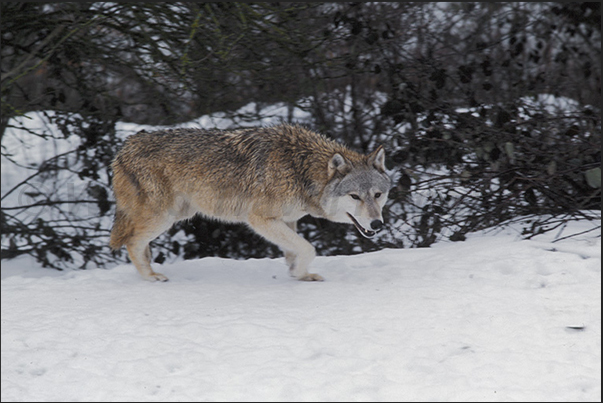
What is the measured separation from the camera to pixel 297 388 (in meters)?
3.81

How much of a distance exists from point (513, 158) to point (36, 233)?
6.05 metres

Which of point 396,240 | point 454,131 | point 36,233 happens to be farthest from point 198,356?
point 36,233

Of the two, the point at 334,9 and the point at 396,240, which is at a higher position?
the point at 334,9

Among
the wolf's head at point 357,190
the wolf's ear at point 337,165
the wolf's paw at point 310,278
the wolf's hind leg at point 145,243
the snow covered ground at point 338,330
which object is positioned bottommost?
the snow covered ground at point 338,330

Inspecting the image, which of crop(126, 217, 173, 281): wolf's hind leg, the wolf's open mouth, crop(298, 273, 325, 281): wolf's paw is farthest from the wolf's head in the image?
crop(126, 217, 173, 281): wolf's hind leg

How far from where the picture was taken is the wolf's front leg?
18.9 ft

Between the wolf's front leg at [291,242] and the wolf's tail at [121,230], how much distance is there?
1283 millimetres

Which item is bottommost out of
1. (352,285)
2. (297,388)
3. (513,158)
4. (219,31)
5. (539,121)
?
(297,388)

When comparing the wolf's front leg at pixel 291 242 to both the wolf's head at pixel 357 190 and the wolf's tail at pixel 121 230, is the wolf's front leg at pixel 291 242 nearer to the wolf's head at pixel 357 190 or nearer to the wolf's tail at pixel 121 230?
the wolf's head at pixel 357 190

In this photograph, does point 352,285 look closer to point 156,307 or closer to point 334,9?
point 156,307

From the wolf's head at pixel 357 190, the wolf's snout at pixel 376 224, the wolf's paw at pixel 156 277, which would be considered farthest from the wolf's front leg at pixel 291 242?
the wolf's paw at pixel 156 277

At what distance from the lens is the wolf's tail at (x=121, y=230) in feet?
20.4

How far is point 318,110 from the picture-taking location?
862 centimetres

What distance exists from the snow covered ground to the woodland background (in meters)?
0.84
